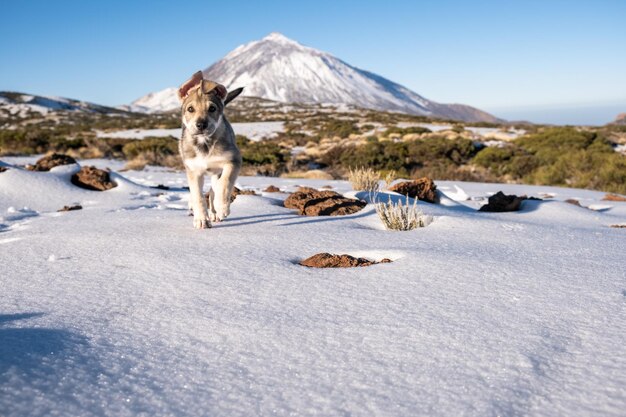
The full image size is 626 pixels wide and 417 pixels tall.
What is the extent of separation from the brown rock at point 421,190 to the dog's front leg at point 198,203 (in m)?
2.69

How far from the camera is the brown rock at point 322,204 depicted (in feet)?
16.1

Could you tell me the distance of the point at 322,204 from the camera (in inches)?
196

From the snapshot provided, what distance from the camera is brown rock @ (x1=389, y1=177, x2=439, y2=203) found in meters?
6.08

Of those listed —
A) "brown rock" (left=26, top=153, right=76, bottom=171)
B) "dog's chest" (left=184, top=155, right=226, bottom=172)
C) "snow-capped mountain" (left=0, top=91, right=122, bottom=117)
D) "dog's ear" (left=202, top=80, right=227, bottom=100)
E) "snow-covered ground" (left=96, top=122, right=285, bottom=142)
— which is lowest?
"snow-covered ground" (left=96, top=122, right=285, bottom=142)

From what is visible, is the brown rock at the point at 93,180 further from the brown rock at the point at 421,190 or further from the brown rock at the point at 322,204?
the brown rock at the point at 421,190

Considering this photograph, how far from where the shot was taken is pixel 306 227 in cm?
407

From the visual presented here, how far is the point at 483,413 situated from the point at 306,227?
9.26 ft

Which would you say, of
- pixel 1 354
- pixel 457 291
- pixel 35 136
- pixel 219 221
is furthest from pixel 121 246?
pixel 35 136

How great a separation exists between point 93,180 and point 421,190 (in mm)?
4219

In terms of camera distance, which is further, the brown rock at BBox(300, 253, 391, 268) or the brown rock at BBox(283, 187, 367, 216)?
the brown rock at BBox(283, 187, 367, 216)

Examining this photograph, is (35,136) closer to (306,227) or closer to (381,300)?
(306,227)

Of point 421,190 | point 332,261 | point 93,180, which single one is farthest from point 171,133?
point 332,261

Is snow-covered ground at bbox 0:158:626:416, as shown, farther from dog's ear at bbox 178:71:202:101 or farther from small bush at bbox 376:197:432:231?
dog's ear at bbox 178:71:202:101

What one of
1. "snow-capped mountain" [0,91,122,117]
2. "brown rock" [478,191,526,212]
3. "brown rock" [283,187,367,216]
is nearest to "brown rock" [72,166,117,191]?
"brown rock" [283,187,367,216]
